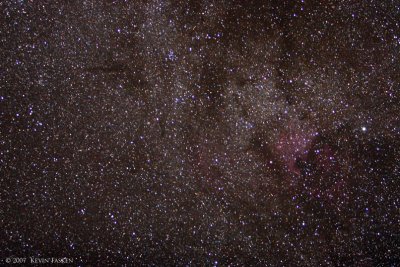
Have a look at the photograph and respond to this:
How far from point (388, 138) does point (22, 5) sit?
102 centimetres

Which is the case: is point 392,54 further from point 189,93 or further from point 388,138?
point 189,93

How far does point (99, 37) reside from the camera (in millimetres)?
646

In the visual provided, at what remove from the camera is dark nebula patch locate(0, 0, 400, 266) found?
0.65 metres

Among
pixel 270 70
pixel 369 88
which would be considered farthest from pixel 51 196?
pixel 369 88

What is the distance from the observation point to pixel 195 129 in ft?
2.16

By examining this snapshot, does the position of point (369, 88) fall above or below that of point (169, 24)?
below

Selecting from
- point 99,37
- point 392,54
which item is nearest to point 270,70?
point 392,54

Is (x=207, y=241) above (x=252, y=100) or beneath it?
beneath

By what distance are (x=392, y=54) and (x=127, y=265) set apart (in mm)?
907

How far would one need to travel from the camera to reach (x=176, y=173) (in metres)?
0.66

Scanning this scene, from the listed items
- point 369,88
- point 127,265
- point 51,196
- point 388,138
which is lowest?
point 127,265

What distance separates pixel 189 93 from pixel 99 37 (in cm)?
27

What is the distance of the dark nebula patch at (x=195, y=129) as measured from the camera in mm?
647

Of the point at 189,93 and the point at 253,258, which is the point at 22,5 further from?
the point at 253,258
